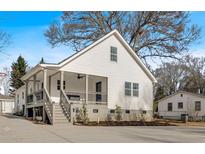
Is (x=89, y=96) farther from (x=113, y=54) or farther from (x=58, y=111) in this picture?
(x=58, y=111)

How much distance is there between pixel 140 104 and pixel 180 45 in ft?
32.0

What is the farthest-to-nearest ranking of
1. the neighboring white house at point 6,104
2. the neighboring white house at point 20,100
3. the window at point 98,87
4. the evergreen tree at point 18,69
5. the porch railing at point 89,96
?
1. the evergreen tree at point 18,69
2. the neighboring white house at point 6,104
3. the neighboring white house at point 20,100
4. the window at point 98,87
5. the porch railing at point 89,96

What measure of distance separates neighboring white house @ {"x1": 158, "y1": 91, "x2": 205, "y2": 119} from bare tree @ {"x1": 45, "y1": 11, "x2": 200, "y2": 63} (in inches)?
358

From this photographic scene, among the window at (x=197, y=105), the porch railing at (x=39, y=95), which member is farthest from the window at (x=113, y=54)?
the window at (x=197, y=105)

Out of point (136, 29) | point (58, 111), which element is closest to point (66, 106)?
point (58, 111)

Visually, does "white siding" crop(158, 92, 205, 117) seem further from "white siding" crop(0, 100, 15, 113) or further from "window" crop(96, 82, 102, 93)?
"white siding" crop(0, 100, 15, 113)

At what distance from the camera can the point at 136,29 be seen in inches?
1337

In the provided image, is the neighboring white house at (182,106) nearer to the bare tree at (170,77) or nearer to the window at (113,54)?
the bare tree at (170,77)

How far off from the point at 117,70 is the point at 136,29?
1099 cm

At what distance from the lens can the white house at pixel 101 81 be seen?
72.5 ft

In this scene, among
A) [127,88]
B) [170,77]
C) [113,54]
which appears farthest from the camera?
[170,77]

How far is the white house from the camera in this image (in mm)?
22094

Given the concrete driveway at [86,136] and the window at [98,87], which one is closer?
the concrete driveway at [86,136]
